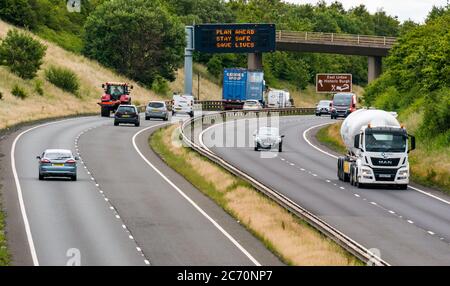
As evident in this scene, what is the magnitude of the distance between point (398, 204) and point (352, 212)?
3707mm

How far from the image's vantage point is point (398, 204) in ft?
159

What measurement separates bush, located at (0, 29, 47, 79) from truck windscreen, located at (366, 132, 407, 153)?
67610 mm

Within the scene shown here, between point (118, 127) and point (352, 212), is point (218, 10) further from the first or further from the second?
point (352, 212)

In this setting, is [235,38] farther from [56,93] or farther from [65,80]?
[56,93]

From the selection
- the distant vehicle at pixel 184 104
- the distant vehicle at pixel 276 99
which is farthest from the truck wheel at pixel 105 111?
the distant vehicle at pixel 276 99

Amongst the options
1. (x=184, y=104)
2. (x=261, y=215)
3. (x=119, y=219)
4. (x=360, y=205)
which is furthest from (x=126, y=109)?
(x=119, y=219)

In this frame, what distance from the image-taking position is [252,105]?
120 metres

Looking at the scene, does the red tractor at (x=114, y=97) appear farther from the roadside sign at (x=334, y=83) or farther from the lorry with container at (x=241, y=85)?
the roadside sign at (x=334, y=83)

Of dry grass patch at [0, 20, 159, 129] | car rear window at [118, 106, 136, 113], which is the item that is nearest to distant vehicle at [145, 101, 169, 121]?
dry grass patch at [0, 20, 159, 129]

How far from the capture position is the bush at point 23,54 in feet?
382

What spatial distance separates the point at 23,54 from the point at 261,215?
76756 millimetres

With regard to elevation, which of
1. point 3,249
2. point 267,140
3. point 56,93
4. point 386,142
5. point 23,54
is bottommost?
point 3,249

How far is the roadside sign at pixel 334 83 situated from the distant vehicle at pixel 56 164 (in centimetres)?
7796

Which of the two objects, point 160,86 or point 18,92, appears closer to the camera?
point 18,92
